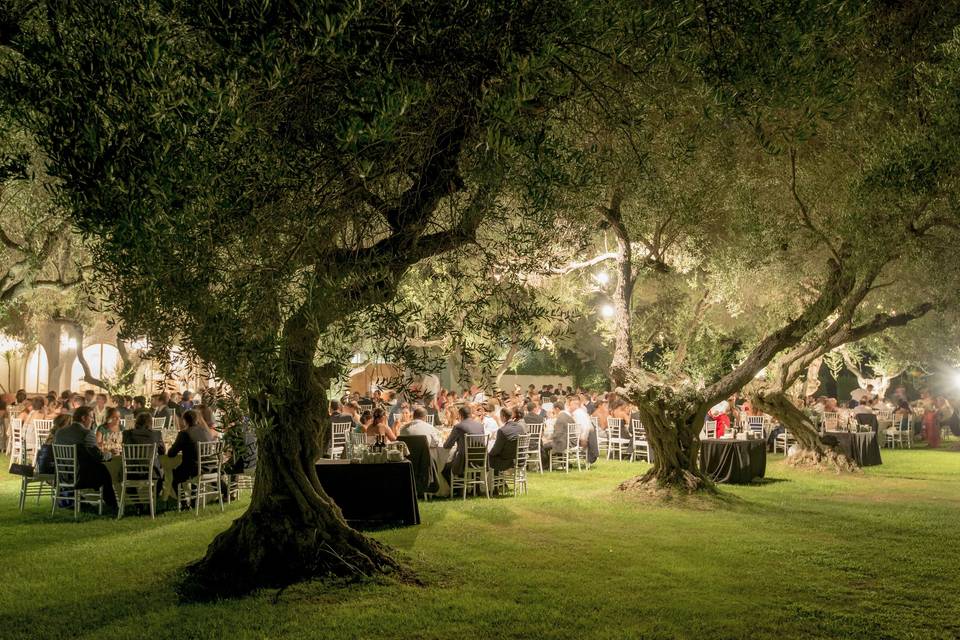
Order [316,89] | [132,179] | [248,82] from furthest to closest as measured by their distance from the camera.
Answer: [316,89]
[248,82]
[132,179]

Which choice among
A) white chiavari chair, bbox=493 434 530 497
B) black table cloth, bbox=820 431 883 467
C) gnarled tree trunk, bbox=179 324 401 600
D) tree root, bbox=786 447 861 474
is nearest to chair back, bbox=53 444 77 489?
gnarled tree trunk, bbox=179 324 401 600

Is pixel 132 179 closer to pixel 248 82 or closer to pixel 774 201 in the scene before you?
pixel 248 82

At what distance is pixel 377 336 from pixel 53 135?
259cm

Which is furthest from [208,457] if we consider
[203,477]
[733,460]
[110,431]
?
[733,460]

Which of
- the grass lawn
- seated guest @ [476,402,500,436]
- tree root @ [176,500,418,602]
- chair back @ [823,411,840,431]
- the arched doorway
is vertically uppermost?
the arched doorway

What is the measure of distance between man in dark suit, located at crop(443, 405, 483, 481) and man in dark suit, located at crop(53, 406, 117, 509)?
501 cm

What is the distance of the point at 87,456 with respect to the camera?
36.3 feet

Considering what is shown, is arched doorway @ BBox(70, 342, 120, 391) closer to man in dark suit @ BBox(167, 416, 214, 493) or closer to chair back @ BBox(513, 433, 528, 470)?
man in dark suit @ BBox(167, 416, 214, 493)

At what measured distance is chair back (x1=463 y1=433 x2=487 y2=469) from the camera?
12961mm

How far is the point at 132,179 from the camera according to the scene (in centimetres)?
369

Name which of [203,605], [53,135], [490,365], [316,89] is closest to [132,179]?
[53,135]

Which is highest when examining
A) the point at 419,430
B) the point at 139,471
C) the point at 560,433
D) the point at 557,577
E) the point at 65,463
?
the point at 419,430

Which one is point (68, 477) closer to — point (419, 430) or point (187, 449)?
point (187, 449)

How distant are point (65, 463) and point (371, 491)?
440cm
